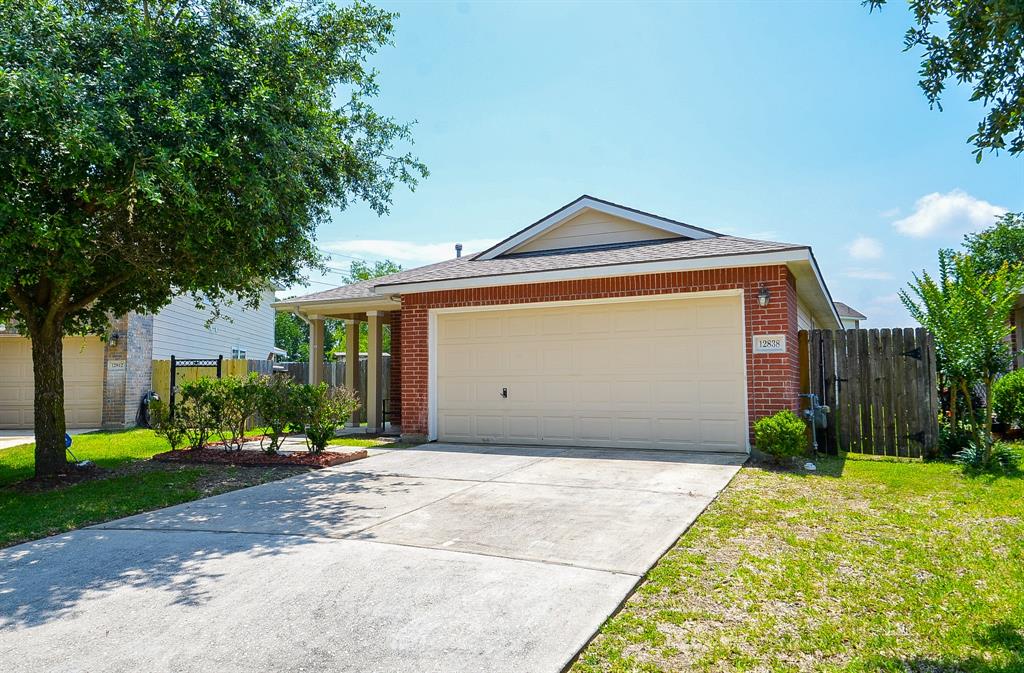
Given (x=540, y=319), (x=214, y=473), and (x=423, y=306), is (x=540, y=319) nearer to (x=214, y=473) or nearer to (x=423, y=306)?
(x=423, y=306)

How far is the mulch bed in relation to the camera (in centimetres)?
901

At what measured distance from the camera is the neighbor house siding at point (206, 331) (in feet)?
58.4

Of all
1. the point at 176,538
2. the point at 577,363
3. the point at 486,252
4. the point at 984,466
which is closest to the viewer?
the point at 176,538

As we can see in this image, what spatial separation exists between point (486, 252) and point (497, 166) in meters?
2.15

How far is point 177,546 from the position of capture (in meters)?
4.93

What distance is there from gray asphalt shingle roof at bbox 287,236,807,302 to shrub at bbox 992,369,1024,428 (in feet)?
16.9

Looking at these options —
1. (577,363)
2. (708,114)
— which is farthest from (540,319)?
(708,114)

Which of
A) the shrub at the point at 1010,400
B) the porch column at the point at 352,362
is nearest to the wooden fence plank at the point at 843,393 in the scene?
the shrub at the point at 1010,400

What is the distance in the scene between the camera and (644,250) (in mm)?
10664

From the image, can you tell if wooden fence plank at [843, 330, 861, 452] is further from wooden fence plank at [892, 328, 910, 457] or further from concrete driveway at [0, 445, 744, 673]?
concrete driveway at [0, 445, 744, 673]

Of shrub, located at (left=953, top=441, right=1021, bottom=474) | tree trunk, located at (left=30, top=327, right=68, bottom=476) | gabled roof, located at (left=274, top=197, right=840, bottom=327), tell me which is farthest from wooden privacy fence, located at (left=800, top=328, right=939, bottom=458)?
tree trunk, located at (left=30, top=327, right=68, bottom=476)

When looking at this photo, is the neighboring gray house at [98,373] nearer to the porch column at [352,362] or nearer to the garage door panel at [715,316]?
the porch column at [352,362]

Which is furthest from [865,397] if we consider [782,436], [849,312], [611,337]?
[849,312]

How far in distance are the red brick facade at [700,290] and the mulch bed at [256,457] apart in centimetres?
206
